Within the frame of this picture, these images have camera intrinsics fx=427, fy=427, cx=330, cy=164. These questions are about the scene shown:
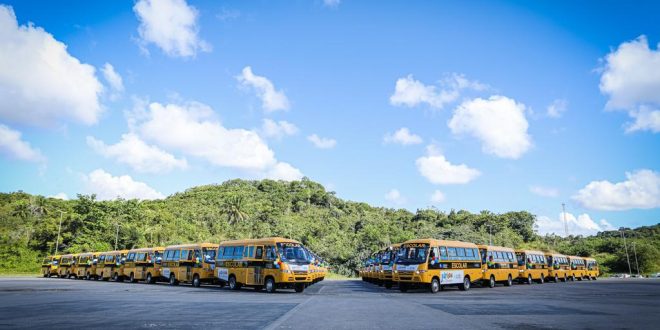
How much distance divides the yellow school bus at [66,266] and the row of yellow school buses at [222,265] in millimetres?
3049

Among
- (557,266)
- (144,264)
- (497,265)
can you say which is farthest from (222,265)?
(557,266)

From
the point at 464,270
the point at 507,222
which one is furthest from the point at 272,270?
the point at 507,222

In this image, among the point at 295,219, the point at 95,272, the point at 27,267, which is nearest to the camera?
the point at 95,272

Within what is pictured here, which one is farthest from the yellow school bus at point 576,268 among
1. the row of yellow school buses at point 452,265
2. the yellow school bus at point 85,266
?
the yellow school bus at point 85,266

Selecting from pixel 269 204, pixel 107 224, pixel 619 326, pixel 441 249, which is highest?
pixel 269 204

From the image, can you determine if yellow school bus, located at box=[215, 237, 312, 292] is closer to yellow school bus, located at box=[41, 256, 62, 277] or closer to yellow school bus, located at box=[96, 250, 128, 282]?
yellow school bus, located at box=[96, 250, 128, 282]

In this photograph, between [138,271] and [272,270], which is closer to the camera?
[272,270]

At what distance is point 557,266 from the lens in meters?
39.2

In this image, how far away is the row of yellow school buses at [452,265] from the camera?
68.6 feet

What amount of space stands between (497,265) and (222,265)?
17299mm

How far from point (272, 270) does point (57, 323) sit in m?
12.4

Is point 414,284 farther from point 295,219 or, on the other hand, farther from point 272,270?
point 295,219

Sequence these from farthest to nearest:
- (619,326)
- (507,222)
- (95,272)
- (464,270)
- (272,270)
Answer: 1. (507,222)
2. (95,272)
3. (464,270)
4. (272,270)
5. (619,326)

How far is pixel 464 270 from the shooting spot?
23281 mm
